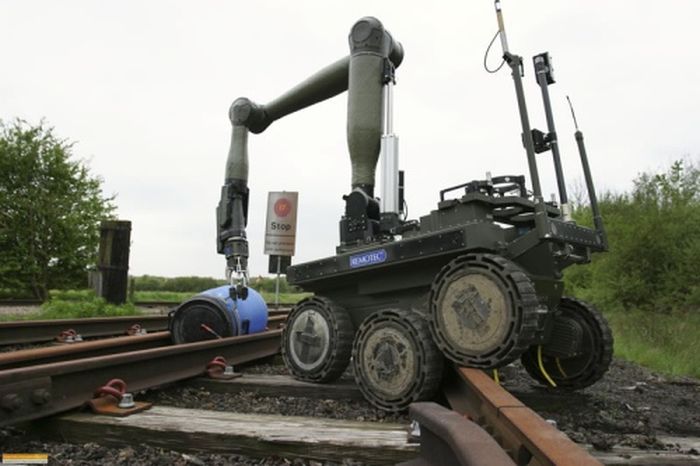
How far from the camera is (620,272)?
16484 millimetres

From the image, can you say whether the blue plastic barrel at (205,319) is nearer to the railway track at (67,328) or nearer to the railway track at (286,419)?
the railway track at (286,419)

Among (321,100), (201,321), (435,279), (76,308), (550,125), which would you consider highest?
(321,100)

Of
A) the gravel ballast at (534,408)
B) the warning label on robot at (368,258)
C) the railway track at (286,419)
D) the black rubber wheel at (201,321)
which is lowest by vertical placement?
the gravel ballast at (534,408)

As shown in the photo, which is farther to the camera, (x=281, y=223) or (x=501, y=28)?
(x=281, y=223)

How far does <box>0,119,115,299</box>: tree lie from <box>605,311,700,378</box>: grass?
58.3ft

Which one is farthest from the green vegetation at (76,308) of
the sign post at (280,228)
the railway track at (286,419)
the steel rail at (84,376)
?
the steel rail at (84,376)

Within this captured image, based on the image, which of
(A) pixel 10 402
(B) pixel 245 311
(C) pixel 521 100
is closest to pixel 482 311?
(C) pixel 521 100

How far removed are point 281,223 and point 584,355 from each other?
9108 millimetres

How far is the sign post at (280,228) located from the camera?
38.5 feet

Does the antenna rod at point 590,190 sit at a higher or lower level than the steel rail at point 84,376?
higher

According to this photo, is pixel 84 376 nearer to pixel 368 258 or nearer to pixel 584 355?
pixel 368 258

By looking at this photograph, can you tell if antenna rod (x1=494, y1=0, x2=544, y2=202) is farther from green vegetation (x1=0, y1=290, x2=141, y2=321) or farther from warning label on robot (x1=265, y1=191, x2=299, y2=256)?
green vegetation (x1=0, y1=290, x2=141, y2=321)

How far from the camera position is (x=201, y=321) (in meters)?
4.71

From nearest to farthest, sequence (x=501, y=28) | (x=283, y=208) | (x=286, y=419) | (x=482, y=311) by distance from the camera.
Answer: (x=286, y=419) < (x=482, y=311) < (x=501, y=28) < (x=283, y=208)
